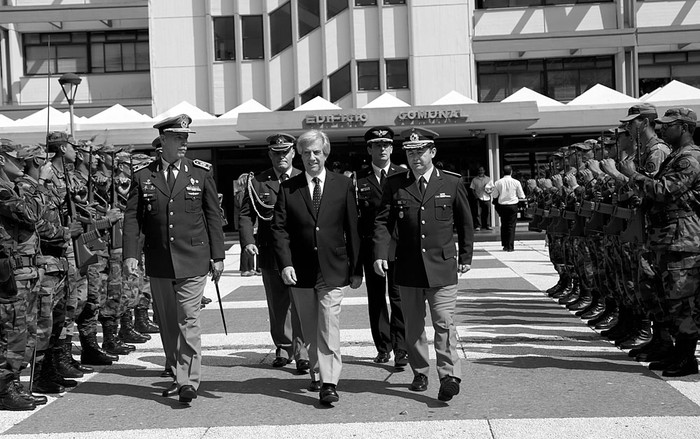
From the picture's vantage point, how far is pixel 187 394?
6727 mm

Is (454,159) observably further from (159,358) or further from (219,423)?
(219,423)

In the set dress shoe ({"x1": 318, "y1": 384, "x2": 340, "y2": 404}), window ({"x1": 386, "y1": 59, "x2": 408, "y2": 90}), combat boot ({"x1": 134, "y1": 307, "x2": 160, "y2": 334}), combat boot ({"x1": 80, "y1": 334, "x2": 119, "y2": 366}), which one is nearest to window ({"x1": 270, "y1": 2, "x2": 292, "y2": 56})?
window ({"x1": 386, "y1": 59, "x2": 408, "y2": 90})

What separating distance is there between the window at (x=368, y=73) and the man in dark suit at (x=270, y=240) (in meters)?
23.8

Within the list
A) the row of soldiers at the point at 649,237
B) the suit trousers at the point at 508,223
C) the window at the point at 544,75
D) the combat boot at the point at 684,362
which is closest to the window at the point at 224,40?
the window at the point at 544,75

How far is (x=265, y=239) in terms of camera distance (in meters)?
8.39

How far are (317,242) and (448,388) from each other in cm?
149

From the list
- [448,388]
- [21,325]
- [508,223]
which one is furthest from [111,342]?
[508,223]

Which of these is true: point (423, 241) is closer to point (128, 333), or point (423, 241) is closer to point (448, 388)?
point (448, 388)

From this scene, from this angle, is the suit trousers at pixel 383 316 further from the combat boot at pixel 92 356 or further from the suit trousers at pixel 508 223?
the suit trousers at pixel 508 223

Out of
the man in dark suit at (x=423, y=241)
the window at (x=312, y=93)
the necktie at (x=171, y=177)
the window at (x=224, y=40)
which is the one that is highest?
the window at (x=224, y=40)

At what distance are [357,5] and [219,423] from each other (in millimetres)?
27193

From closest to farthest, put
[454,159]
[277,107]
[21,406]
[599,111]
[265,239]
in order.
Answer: [21,406] < [265,239] < [599,111] < [454,159] < [277,107]

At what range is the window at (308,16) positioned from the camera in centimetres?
3244

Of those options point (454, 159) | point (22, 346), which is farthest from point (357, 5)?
point (22, 346)
